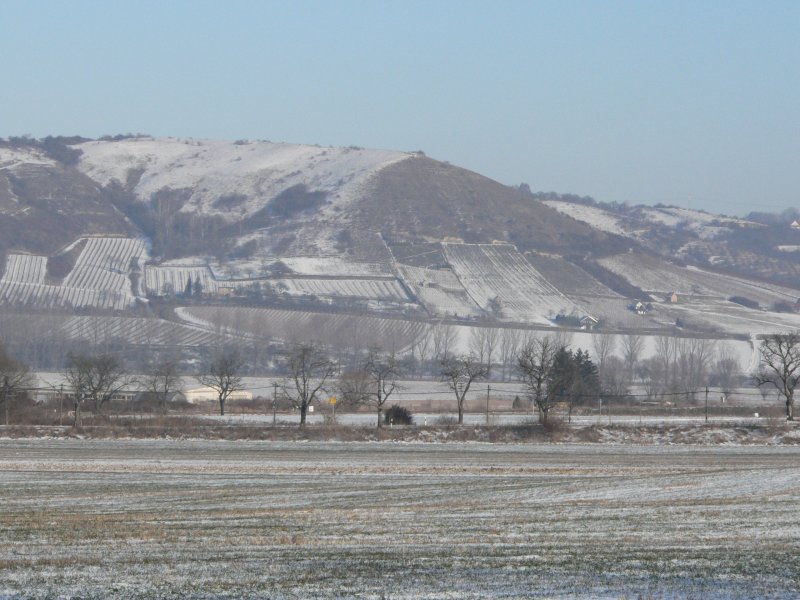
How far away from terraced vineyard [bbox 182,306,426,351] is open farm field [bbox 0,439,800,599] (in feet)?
402

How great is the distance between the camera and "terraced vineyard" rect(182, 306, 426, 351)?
164250mm

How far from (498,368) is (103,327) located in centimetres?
5667

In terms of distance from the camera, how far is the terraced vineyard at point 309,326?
16425 cm

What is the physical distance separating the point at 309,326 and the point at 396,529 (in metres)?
156

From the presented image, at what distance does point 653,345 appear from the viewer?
166 meters

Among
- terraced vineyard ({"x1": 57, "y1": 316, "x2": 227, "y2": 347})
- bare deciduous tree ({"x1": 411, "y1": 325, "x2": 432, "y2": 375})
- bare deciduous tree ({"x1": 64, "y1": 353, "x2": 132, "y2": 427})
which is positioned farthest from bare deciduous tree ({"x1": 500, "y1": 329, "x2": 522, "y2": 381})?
bare deciduous tree ({"x1": 64, "y1": 353, "x2": 132, "y2": 427})

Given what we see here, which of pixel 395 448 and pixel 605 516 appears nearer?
pixel 605 516

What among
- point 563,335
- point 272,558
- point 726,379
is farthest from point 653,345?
point 272,558

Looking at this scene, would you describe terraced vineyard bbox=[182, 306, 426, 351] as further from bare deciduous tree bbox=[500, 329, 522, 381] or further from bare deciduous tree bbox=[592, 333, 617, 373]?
bare deciduous tree bbox=[592, 333, 617, 373]

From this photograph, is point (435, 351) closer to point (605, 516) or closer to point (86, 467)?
point (86, 467)

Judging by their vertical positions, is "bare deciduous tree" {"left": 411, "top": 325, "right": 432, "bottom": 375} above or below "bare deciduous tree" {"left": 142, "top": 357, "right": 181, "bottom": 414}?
above

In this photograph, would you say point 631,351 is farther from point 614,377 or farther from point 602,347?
point 614,377

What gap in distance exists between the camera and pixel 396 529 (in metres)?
21.7

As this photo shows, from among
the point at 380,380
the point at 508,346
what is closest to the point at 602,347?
the point at 508,346
